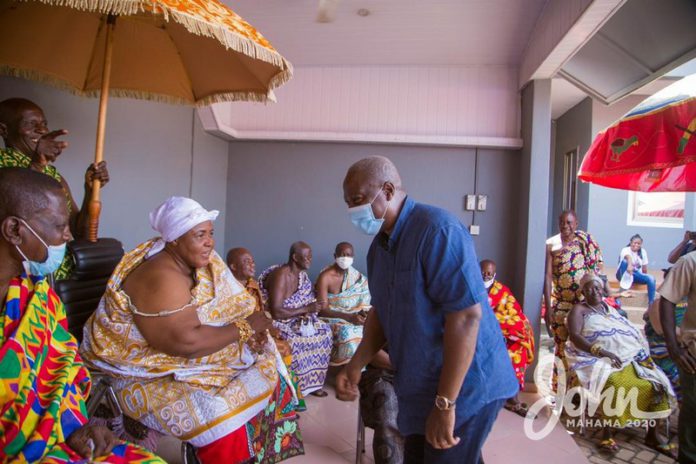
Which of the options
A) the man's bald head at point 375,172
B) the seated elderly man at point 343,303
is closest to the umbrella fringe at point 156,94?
the man's bald head at point 375,172

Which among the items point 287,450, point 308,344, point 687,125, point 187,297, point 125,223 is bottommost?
point 287,450

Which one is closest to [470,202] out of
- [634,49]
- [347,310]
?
[347,310]

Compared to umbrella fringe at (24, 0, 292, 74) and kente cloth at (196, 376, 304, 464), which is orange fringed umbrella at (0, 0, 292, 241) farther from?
kente cloth at (196, 376, 304, 464)

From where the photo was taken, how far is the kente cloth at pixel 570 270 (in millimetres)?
4547

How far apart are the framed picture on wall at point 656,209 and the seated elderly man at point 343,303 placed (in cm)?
712

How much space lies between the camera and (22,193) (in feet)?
4.87

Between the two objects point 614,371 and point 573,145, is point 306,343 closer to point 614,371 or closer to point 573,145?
point 614,371

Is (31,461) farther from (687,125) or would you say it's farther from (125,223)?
(687,125)

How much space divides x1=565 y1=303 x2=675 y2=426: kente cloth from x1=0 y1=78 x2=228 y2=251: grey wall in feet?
13.3

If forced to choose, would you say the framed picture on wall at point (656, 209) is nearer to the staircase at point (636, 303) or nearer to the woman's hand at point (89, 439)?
the staircase at point (636, 303)

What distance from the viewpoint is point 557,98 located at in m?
8.75

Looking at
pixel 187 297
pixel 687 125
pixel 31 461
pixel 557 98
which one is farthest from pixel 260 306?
pixel 557 98

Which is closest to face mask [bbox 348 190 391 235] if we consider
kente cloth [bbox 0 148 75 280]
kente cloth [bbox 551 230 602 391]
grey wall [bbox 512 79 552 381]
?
kente cloth [bbox 0 148 75 280]

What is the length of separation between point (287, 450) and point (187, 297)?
1.32 m
